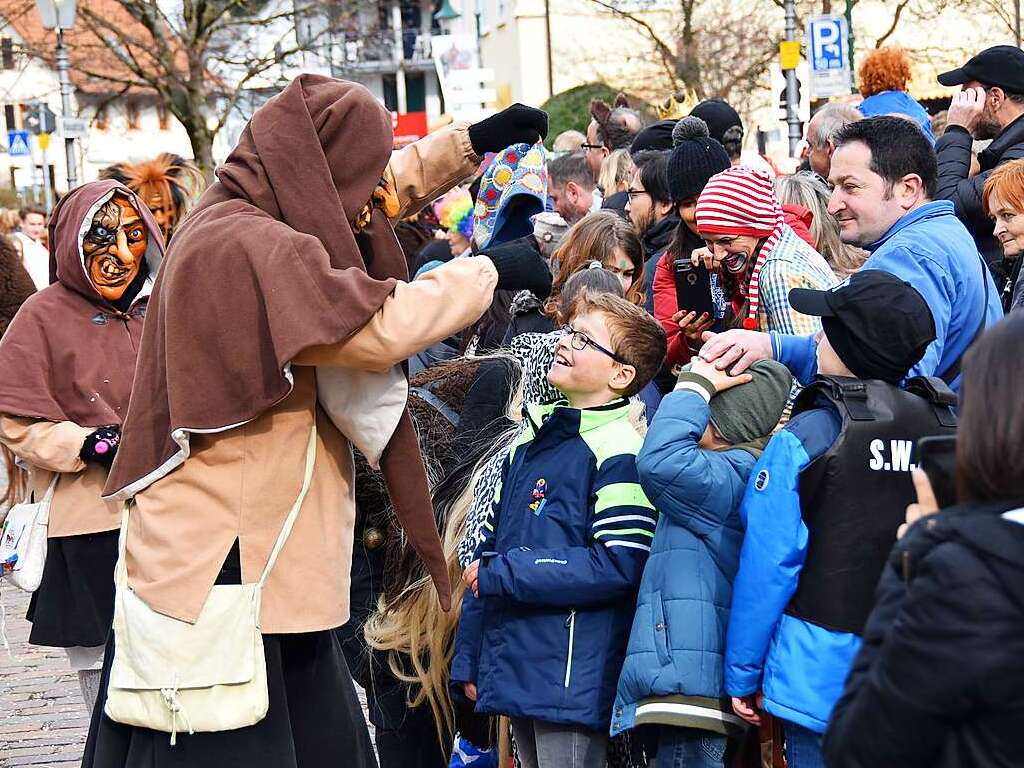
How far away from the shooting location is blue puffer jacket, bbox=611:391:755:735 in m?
3.65

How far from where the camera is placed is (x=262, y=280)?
3.26 meters

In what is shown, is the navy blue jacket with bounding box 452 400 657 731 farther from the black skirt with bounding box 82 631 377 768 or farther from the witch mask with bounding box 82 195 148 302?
the witch mask with bounding box 82 195 148 302

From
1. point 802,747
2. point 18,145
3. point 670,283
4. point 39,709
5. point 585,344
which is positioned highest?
point 585,344

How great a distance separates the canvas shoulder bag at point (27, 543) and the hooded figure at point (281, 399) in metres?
1.48

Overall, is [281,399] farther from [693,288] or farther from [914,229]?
[693,288]

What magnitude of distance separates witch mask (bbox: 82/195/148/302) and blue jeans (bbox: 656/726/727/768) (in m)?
2.71

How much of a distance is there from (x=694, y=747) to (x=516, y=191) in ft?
7.15

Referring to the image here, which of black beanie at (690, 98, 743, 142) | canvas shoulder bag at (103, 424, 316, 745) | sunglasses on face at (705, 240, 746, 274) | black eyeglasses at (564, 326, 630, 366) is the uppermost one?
black beanie at (690, 98, 743, 142)

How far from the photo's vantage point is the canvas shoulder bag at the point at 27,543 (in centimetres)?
508

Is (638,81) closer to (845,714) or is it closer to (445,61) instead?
(445,61)

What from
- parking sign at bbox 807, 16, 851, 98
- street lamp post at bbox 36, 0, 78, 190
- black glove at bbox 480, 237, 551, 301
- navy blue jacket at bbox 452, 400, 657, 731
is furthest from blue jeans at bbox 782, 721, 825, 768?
street lamp post at bbox 36, 0, 78, 190

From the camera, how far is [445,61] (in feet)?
53.7

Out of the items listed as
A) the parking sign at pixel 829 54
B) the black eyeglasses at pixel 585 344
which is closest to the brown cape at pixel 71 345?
the black eyeglasses at pixel 585 344

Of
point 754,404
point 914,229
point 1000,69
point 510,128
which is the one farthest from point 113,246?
point 1000,69
